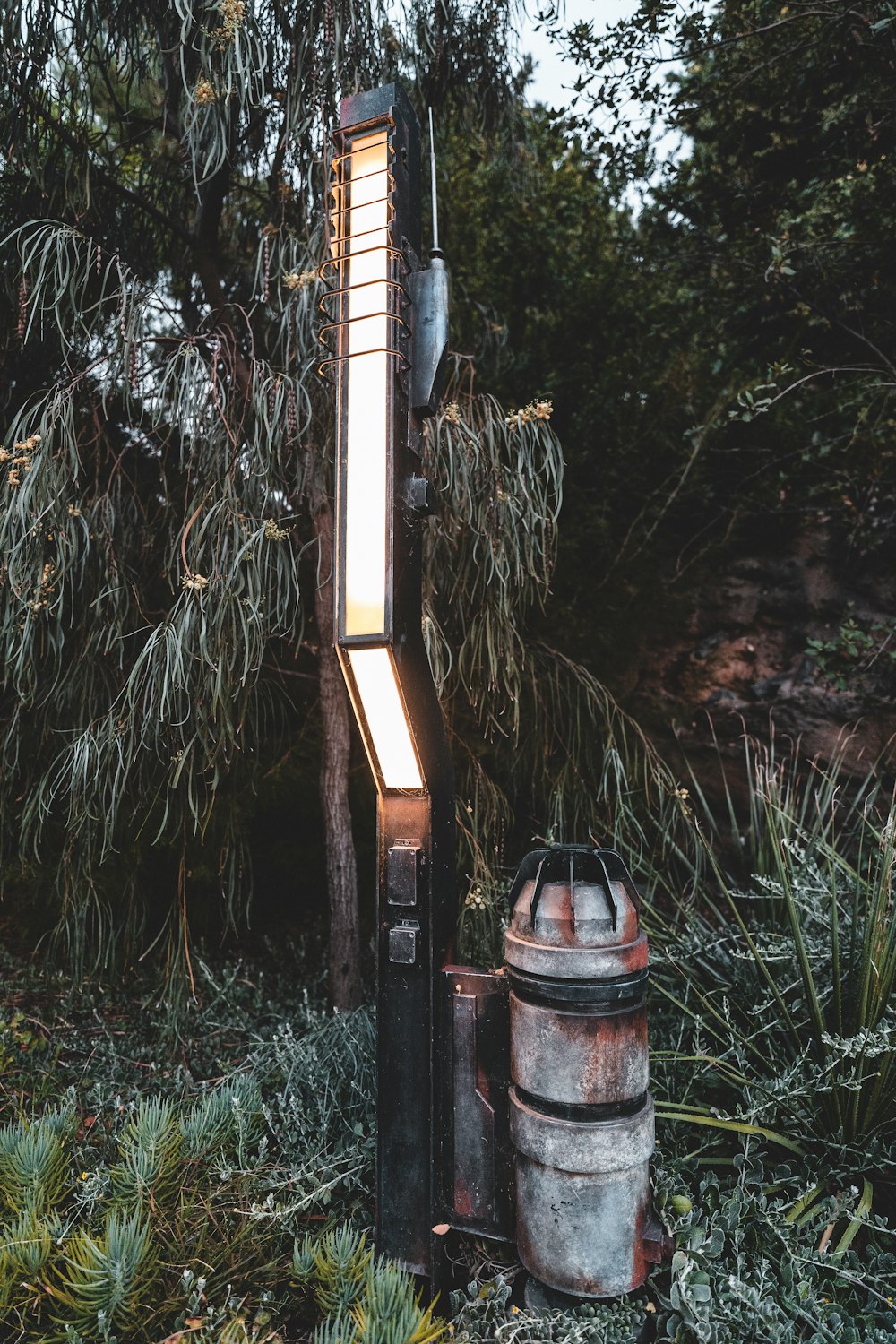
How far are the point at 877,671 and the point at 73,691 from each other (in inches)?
107

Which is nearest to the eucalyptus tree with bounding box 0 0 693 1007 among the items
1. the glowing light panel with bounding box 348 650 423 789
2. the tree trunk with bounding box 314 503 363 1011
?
the tree trunk with bounding box 314 503 363 1011

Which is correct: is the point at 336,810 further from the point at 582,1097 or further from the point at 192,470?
the point at 582,1097

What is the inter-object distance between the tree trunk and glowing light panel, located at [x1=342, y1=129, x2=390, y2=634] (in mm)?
969

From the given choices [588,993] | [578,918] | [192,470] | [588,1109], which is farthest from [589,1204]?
[192,470]

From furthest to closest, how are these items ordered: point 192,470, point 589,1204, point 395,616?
point 192,470, point 395,616, point 589,1204

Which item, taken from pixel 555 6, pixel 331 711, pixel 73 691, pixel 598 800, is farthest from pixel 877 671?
pixel 73 691

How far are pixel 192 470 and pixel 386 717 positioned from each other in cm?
123

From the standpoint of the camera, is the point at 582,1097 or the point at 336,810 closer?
the point at 582,1097

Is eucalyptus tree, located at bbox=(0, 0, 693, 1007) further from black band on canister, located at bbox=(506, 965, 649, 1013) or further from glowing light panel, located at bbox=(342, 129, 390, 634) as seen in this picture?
black band on canister, located at bbox=(506, 965, 649, 1013)

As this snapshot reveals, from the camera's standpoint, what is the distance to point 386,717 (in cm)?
135

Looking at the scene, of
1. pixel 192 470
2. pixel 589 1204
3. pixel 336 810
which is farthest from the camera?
pixel 336 810

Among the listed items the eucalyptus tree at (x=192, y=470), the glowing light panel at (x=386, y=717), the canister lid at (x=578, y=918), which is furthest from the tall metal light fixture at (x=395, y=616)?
the eucalyptus tree at (x=192, y=470)

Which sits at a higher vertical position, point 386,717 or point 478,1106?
point 386,717

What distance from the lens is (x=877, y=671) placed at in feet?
8.69
